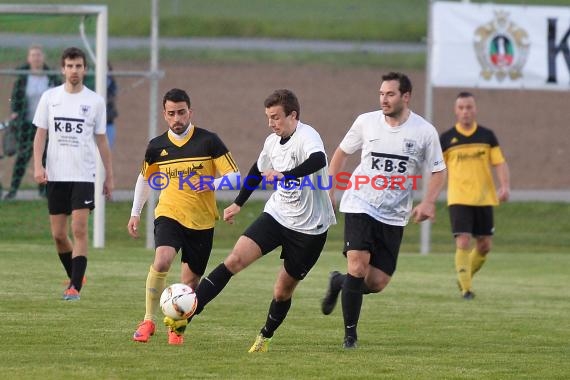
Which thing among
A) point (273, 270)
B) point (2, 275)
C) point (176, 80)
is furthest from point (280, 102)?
point (176, 80)

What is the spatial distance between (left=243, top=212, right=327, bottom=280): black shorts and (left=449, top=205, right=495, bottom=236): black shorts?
15.8 feet

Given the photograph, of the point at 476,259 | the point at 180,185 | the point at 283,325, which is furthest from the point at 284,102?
the point at 476,259

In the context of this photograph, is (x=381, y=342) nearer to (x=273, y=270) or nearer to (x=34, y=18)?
(x=273, y=270)

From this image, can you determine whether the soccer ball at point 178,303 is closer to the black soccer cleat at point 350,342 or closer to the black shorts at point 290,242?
the black shorts at point 290,242

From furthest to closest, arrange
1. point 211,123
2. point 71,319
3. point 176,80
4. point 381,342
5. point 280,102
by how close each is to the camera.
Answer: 1. point 176,80
2. point 211,123
3. point 71,319
4. point 381,342
5. point 280,102

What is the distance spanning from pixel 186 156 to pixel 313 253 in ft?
3.70

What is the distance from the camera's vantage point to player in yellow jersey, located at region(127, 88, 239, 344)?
9.26 meters

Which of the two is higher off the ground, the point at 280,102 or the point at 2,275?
the point at 280,102

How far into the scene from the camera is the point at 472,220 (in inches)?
540

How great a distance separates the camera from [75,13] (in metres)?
16.5

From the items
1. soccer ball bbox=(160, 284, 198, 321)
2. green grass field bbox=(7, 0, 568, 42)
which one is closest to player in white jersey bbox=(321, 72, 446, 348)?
soccer ball bbox=(160, 284, 198, 321)

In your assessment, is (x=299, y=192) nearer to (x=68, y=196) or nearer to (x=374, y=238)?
(x=374, y=238)

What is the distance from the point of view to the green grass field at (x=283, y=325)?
8.21 m

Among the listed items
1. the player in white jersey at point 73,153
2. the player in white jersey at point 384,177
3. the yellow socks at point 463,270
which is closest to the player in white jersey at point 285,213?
the player in white jersey at point 384,177
